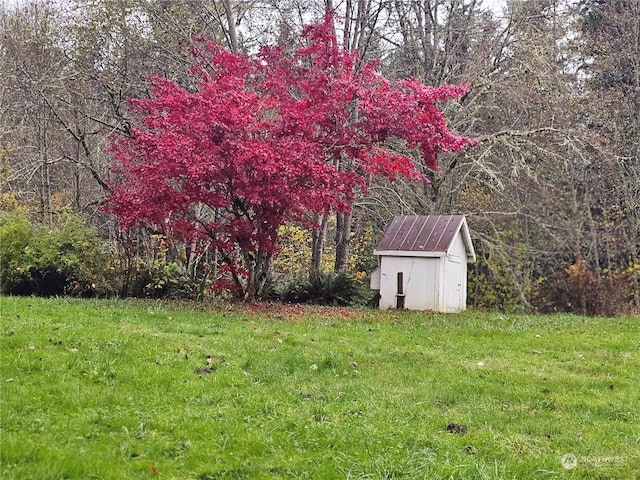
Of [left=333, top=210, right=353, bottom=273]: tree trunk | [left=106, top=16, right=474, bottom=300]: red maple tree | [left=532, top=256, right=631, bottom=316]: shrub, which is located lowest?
[left=532, top=256, right=631, bottom=316]: shrub

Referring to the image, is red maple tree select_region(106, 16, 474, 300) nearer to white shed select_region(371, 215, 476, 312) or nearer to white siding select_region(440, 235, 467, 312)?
white shed select_region(371, 215, 476, 312)

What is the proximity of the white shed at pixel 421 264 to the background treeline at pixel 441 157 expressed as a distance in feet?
2.97

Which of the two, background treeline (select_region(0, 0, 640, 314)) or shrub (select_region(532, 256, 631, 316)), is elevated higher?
background treeline (select_region(0, 0, 640, 314))

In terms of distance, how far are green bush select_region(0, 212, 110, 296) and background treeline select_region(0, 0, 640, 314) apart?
3 cm

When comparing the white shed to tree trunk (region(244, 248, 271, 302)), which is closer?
tree trunk (region(244, 248, 271, 302))

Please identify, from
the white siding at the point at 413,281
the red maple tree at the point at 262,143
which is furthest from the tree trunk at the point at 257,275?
the white siding at the point at 413,281

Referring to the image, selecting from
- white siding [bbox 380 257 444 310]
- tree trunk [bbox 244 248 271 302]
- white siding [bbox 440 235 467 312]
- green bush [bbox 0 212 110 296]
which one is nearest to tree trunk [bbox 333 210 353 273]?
white siding [bbox 380 257 444 310]

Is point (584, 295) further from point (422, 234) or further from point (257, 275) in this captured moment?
point (257, 275)

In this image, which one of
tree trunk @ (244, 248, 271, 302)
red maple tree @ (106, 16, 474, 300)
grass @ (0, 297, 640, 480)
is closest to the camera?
grass @ (0, 297, 640, 480)

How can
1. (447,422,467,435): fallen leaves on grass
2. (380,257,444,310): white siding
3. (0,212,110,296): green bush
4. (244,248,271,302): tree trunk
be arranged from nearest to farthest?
(447,422,467,435): fallen leaves on grass, (244,248,271,302): tree trunk, (0,212,110,296): green bush, (380,257,444,310): white siding

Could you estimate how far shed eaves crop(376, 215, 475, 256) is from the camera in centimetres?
1227

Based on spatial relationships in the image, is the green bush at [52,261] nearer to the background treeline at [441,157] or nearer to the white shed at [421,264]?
the background treeline at [441,157]

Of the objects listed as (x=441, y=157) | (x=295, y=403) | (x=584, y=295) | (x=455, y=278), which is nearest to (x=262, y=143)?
(x=295, y=403)

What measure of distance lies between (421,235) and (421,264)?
0.63 m
